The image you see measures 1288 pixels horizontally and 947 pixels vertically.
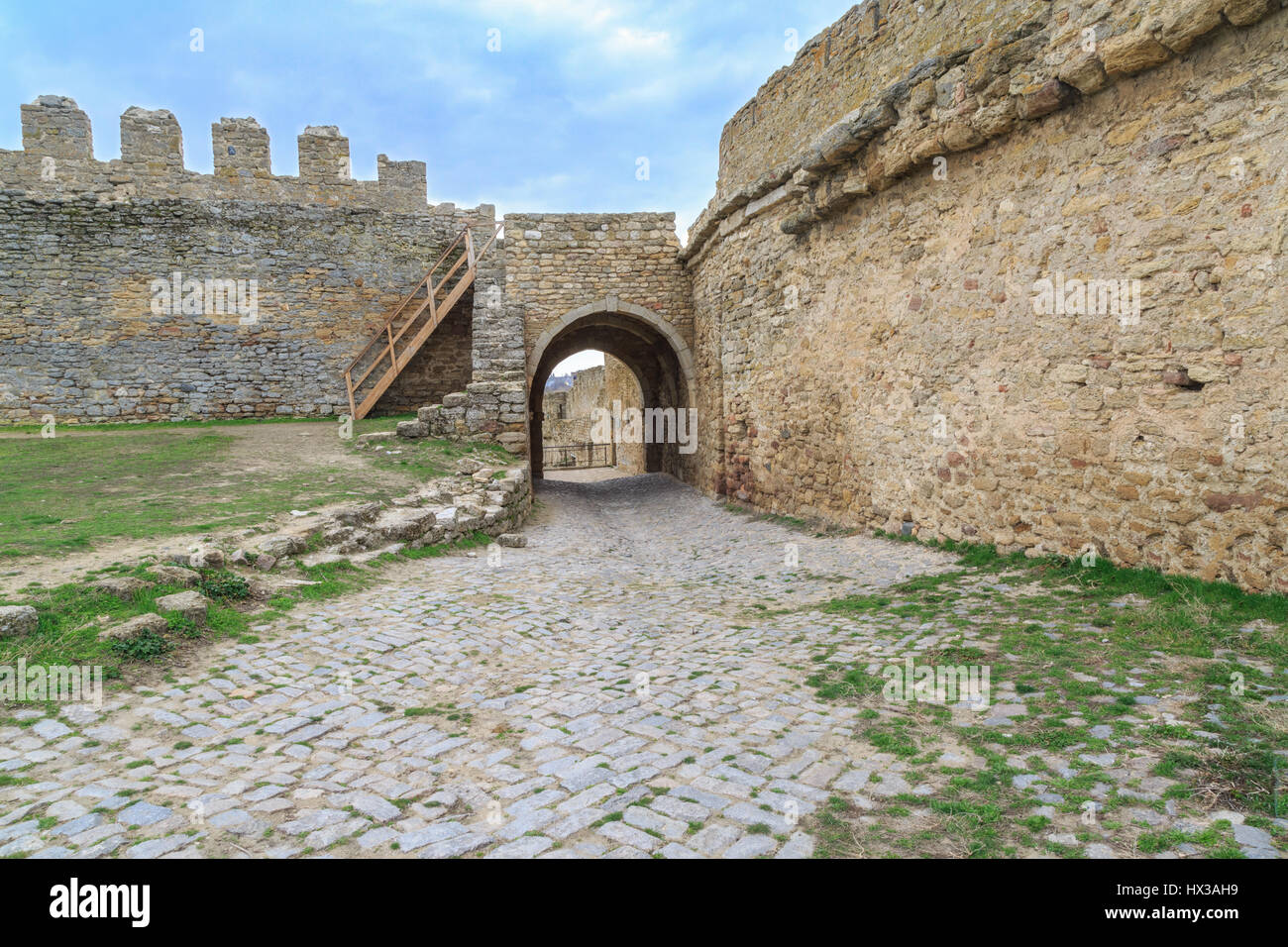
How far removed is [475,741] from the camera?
3.64 meters

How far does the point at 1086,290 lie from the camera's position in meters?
5.40

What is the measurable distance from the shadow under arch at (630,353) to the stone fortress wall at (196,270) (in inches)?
107

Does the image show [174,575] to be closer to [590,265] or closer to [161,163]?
[590,265]

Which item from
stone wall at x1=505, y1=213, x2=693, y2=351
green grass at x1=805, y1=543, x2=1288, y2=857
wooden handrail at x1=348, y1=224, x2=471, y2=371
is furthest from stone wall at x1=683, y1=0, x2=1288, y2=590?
wooden handrail at x1=348, y1=224, x2=471, y2=371

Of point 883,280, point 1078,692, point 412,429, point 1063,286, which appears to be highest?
point 883,280

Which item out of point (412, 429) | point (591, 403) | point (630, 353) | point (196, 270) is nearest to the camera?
point (412, 429)

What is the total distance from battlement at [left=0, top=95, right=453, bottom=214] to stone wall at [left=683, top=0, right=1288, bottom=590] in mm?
12390

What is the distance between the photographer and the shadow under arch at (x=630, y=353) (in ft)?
50.6

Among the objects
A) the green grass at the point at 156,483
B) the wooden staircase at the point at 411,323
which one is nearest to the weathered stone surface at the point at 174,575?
the green grass at the point at 156,483

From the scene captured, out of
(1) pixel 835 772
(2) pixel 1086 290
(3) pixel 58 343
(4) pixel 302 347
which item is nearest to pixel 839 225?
(2) pixel 1086 290

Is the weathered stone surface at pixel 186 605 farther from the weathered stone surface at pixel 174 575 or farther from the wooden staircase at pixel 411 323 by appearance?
the wooden staircase at pixel 411 323

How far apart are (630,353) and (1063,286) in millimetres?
15323

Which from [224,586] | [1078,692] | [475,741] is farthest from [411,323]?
[1078,692]

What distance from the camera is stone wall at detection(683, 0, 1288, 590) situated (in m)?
4.32
